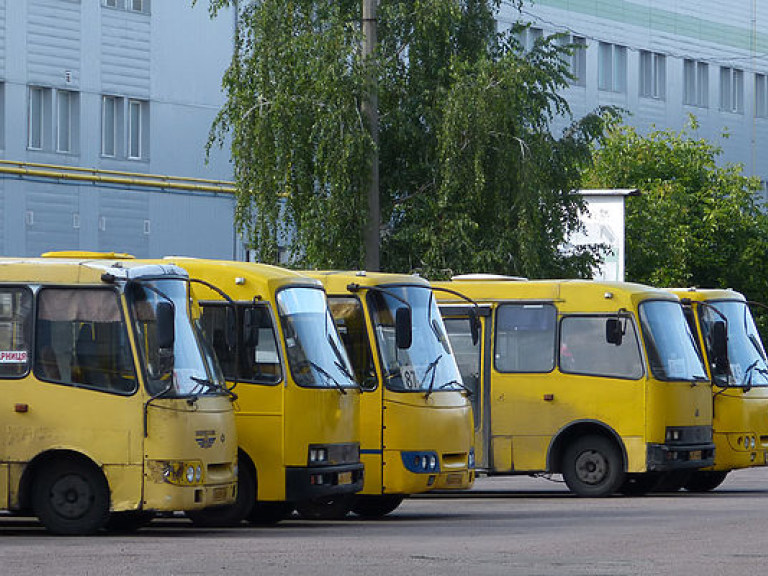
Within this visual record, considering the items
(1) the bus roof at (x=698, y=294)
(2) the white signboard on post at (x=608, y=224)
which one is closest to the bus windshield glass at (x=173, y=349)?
(1) the bus roof at (x=698, y=294)

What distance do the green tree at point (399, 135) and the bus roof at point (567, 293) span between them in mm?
5404

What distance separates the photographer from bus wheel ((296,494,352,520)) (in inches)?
761

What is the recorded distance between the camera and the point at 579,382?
23750 millimetres

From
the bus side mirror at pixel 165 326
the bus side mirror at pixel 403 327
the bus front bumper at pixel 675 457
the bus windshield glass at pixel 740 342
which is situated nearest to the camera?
the bus side mirror at pixel 165 326

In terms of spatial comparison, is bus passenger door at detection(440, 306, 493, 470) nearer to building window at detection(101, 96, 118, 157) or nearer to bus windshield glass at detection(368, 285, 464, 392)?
bus windshield glass at detection(368, 285, 464, 392)

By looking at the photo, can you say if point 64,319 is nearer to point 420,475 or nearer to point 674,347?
point 420,475

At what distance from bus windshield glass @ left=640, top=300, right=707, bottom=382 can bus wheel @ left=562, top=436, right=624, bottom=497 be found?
1090 mm

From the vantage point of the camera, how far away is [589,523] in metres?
18.2

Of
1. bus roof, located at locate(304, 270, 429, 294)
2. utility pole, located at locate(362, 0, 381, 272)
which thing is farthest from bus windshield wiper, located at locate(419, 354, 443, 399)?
utility pole, located at locate(362, 0, 381, 272)

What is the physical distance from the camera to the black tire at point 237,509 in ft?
58.5

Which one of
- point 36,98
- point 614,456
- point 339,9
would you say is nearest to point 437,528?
point 614,456

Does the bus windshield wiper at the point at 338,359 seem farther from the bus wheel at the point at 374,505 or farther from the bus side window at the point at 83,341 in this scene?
the bus side window at the point at 83,341

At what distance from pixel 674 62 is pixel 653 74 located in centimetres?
122

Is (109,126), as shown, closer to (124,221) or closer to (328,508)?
(124,221)
